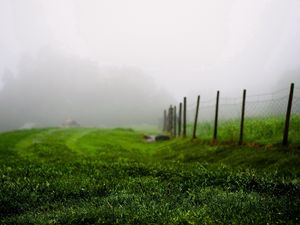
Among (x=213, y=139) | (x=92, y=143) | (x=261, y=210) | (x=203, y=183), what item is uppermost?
(x=261, y=210)

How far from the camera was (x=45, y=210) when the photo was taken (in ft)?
61.7

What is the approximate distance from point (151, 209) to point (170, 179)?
26.8 ft

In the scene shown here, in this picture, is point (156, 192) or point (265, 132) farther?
point (265, 132)

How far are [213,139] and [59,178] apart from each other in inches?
798

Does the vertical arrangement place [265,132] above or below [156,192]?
below

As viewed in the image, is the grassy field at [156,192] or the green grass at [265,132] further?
the green grass at [265,132]

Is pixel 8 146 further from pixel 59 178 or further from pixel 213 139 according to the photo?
pixel 59 178

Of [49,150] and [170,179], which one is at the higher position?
[170,179]

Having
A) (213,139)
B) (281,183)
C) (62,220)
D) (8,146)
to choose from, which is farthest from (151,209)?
(8,146)

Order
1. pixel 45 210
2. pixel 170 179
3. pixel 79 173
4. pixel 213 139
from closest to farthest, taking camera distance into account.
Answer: pixel 45 210
pixel 170 179
pixel 79 173
pixel 213 139

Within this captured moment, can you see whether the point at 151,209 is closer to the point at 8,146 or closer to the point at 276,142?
the point at 276,142

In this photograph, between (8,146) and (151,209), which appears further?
(8,146)

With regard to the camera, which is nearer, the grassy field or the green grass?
the grassy field

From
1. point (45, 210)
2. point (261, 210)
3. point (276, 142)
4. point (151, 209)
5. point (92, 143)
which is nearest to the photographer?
point (261, 210)
